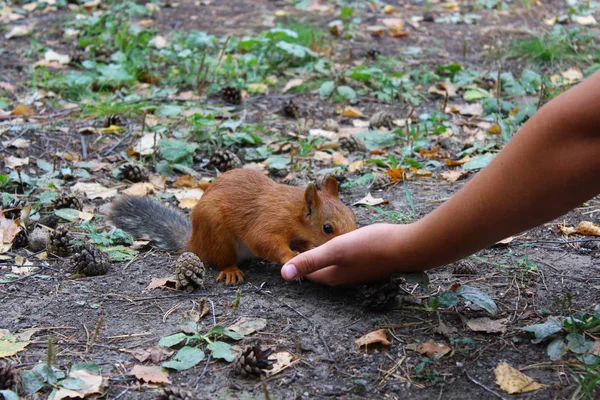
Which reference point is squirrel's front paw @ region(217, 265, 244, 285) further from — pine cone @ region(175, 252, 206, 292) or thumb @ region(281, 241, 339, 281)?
thumb @ region(281, 241, 339, 281)

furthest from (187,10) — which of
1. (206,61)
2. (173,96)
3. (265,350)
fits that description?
(265,350)

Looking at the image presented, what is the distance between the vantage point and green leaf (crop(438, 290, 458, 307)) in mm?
1893

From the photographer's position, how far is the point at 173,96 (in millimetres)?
4191

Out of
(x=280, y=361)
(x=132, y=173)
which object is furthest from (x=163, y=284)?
(x=132, y=173)

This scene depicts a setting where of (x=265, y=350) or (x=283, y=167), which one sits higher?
(x=265, y=350)

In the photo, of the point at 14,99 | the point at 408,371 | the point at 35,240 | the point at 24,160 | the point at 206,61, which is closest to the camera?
the point at 408,371

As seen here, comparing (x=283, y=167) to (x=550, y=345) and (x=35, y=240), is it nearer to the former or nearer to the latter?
(x=35, y=240)

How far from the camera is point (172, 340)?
1.78 meters

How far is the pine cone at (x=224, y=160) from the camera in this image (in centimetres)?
331

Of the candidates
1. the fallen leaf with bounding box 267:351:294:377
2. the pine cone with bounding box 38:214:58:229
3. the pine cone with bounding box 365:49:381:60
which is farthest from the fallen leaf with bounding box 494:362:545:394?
the pine cone with bounding box 365:49:381:60

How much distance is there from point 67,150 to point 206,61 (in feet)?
4.75

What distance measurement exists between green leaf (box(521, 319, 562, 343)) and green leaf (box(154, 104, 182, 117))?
2.58 m

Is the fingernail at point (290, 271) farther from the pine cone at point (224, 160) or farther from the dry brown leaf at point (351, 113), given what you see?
the dry brown leaf at point (351, 113)

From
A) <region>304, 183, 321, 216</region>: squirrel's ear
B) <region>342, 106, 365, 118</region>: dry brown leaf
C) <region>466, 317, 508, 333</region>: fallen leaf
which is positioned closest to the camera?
<region>466, 317, 508, 333</region>: fallen leaf
